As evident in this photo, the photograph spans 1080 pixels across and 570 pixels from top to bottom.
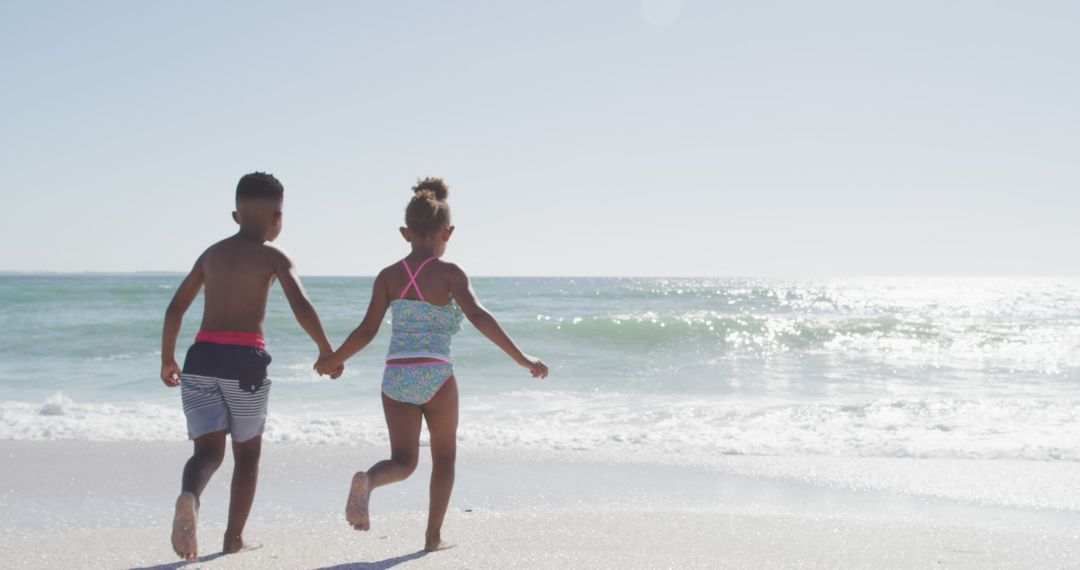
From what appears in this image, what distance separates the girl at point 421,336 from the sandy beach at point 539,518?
0.55 metres

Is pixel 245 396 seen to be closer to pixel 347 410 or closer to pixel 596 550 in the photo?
pixel 596 550

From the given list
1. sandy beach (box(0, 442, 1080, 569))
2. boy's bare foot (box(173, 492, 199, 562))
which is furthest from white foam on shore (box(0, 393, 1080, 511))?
boy's bare foot (box(173, 492, 199, 562))

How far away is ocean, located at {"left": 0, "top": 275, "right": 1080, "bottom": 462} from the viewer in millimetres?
6930

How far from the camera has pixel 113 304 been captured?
27438mm

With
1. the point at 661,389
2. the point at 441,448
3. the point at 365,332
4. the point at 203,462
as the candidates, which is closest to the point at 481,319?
the point at 365,332

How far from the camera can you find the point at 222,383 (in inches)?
123

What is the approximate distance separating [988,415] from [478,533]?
6.44m

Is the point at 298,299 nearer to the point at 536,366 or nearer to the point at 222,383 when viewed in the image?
the point at 222,383

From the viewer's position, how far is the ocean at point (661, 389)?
6930 millimetres

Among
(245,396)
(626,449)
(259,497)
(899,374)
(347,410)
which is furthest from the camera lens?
(899,374)

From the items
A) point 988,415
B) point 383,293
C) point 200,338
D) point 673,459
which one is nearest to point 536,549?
point 383,293

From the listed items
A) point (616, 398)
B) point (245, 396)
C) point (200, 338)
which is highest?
point (200, 338)

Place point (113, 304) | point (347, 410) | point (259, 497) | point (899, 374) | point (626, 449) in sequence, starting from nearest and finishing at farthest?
point (259, 497)
point (626, 449)
point (347, 410)
point (899, 374)
point (113, 304)

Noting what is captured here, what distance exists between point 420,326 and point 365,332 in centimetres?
22
